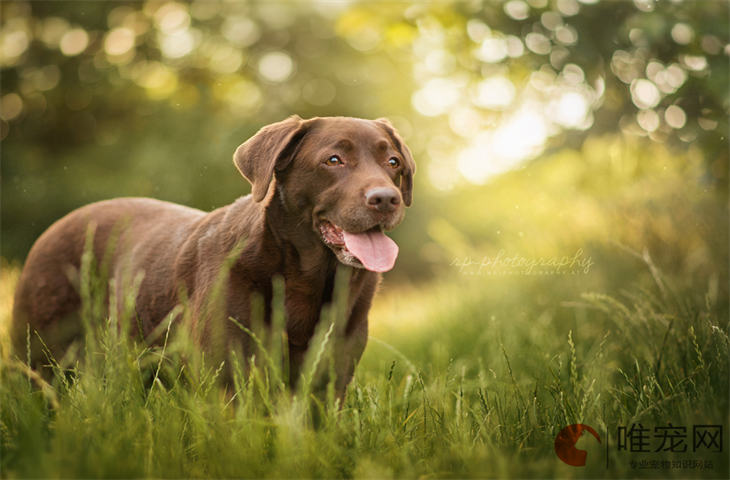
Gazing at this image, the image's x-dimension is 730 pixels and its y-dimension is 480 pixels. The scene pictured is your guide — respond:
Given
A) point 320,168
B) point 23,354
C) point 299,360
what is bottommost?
point 23,354

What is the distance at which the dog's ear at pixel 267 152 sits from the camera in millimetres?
2980

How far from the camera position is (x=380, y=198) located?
2.86 metres

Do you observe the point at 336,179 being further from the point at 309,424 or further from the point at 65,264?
the point at 65,264

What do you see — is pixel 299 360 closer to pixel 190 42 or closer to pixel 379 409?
pixel 379 409

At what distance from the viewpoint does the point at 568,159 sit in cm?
548

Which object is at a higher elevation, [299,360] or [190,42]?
[190,42]

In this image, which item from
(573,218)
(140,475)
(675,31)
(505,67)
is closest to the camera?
(140,475)

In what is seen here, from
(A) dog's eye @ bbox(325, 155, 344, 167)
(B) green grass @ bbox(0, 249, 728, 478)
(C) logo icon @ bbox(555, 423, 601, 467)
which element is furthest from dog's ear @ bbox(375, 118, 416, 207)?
(C) logo icon @ bbox(555, 423, 601, 467)

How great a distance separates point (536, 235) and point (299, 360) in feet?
13.6

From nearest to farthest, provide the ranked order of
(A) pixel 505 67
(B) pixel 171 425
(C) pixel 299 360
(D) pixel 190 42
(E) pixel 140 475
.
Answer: (E) pixel 140 475 → (B) pixel 171 425 → (C) pixel 299 360 → (A) pixel 505 67 → (D) pixel 190 42

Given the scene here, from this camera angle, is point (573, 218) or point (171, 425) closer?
point (171, 425)

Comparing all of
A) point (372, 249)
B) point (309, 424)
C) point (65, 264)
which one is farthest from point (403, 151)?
point (65, 264)

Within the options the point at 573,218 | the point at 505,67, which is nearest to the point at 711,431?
the point at 505,67

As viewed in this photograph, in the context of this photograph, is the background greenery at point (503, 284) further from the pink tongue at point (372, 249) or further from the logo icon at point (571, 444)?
the pink tongue at point (372, 249)
